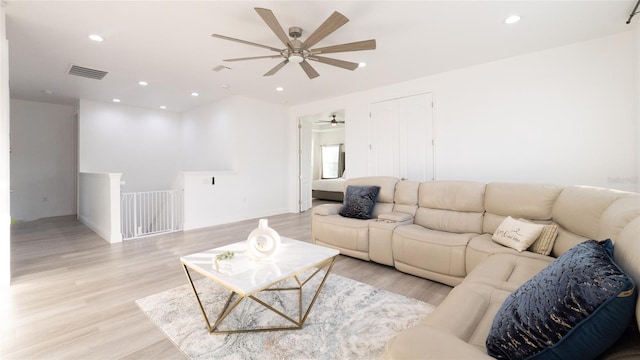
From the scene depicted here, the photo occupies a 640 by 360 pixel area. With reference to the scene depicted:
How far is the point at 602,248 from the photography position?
108 centimetres

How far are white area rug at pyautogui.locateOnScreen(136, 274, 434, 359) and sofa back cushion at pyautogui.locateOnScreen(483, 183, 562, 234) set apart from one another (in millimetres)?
1316

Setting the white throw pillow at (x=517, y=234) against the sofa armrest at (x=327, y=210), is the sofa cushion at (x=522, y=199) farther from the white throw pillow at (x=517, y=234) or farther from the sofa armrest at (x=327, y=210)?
the sofa armrest at (x=327, y=210)

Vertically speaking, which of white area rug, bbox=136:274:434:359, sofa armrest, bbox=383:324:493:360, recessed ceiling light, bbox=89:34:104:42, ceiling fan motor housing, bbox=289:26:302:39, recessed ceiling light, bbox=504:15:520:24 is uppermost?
recessed ceiling light, bbox=504:15:520:24

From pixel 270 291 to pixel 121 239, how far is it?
127 inches

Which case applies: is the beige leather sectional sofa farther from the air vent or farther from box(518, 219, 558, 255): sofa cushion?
the air vent

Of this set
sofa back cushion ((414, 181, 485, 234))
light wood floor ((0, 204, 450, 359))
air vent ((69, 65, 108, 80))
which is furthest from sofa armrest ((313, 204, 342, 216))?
air vent ((69, 65, 108, 80))

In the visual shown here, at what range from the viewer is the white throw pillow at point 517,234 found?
7.57 ft

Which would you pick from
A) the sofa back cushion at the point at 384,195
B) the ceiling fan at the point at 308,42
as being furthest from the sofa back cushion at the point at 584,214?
the ceiling fan at the point at 308,42

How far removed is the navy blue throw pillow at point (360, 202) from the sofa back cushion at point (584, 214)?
1861 millimetres

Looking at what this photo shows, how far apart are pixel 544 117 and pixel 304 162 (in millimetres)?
4829

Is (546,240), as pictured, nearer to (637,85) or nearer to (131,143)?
(637,85)

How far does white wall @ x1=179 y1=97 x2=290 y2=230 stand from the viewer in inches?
212

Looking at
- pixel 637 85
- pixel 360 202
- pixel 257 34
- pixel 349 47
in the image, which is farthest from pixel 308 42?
pixel 637 85

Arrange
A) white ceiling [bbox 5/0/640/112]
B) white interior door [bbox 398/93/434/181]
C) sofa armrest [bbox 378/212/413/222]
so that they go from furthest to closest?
1. white interior door [bbox 398/93/434/181]
2. sofa armrest [bbox 378/212/413/222]
3. white ceiling [bbox 5/0/640/112]
